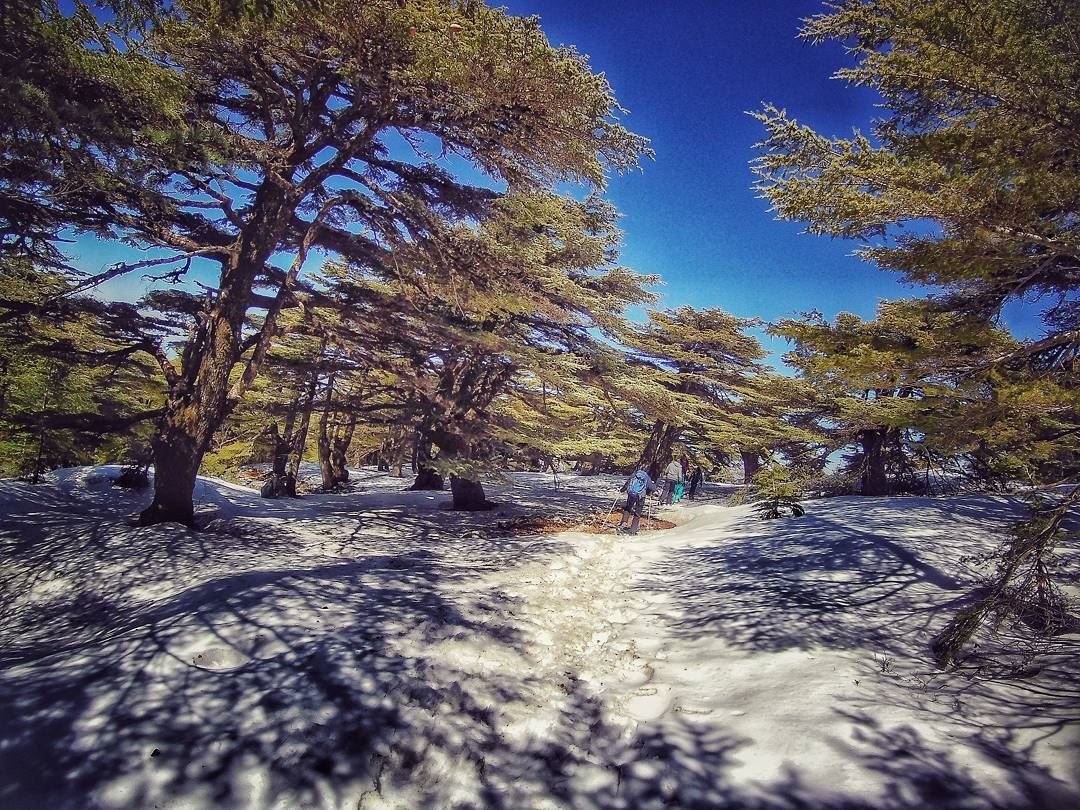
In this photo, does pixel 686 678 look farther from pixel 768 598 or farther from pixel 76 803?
pixel 76 803

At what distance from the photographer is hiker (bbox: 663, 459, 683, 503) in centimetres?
1766

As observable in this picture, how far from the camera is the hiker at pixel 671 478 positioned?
695 inches

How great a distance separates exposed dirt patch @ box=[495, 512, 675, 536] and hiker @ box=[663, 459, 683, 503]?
401 centimetres

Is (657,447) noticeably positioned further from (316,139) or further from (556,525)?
(316,139)

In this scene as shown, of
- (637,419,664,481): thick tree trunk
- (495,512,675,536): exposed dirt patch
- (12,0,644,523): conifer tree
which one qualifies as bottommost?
(495,512,675,536): exposed dirt patch

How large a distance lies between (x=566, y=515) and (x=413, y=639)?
957 centimetres

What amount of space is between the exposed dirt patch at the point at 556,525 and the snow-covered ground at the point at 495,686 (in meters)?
3.46

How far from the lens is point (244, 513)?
10.5 m

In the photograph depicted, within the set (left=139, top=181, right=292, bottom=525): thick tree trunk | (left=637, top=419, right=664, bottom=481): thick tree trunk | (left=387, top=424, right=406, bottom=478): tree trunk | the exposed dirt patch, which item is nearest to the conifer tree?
(left=139, top=181, right=292, bottom=525): thick tree trunk

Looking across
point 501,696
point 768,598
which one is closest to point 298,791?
point 501,696

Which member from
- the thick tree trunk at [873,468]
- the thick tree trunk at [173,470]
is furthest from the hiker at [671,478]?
the thick tree trunk at [173,470]

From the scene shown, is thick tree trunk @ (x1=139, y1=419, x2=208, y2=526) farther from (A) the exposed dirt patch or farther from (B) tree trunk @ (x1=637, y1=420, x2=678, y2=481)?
(B) tree trunk @ (x1=637, y1=420, x2=678, y2=481)

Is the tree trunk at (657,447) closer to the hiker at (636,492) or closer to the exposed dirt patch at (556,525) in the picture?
the exposed dirt patch at (556,525)

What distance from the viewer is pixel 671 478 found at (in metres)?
18.1
